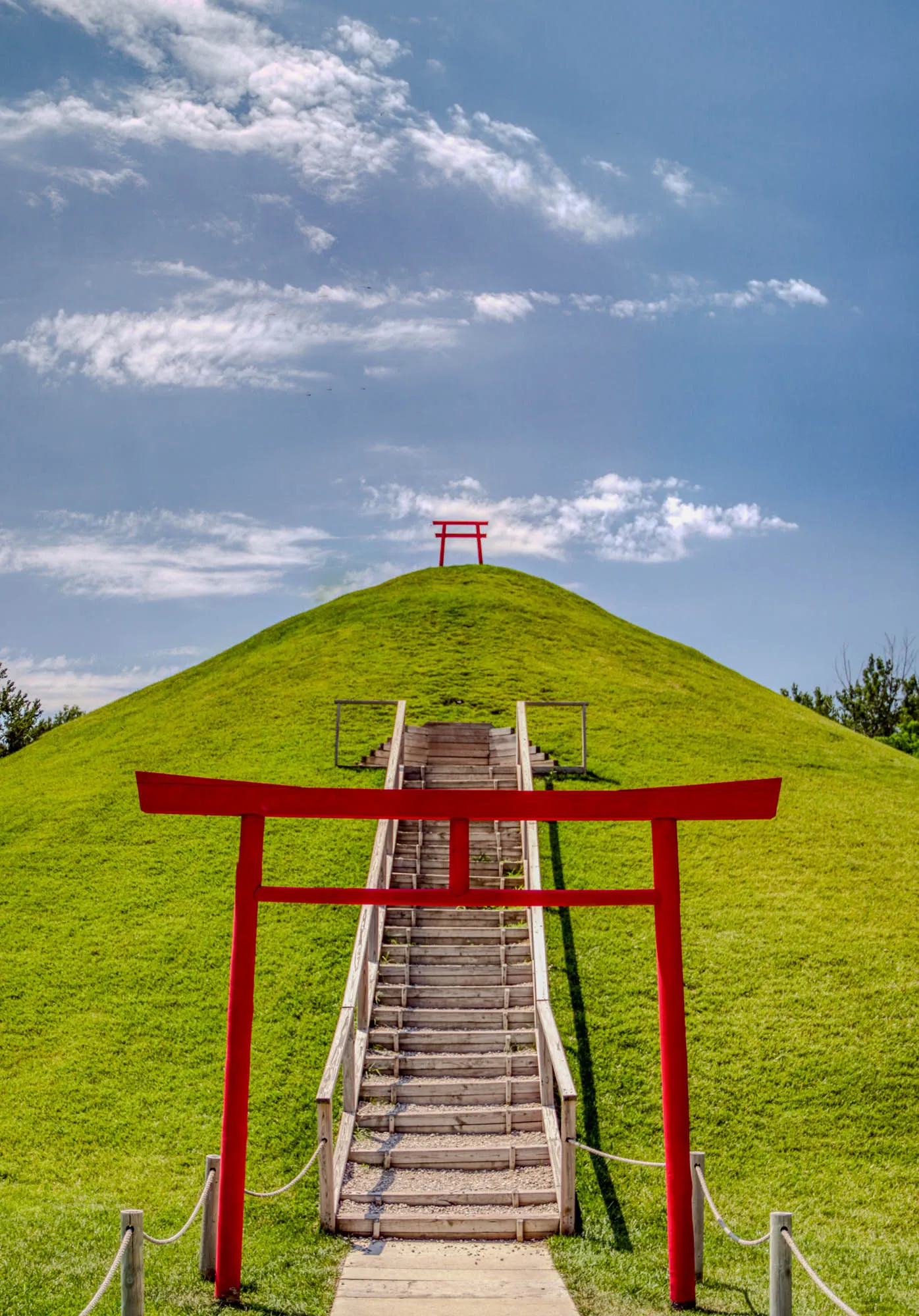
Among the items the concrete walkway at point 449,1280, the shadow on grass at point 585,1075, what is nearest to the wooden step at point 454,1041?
the shadow on grass at point 585,1075

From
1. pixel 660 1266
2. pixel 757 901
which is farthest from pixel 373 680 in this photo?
pixel 660 1266

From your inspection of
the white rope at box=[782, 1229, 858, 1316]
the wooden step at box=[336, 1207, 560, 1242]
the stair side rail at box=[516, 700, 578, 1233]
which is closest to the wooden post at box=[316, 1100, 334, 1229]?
the wooden step at box=[336, 1207, 560, 1242]

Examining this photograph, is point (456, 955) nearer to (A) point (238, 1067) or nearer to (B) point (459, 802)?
(A) point (238, 1067)

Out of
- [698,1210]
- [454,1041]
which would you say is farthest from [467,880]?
[454,1041]

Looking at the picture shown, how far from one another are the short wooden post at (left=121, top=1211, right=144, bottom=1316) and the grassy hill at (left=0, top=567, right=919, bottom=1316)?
1.41m

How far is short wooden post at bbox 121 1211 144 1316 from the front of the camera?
6.34 m

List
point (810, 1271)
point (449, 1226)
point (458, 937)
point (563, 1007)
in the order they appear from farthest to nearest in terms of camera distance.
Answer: point (563, 1007) < point (458, 937) < point (449, 1226) < point (810, 1271)

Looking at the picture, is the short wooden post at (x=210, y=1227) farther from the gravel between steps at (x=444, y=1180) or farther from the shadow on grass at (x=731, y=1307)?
the shadow on grass at (x=731, y=1307)

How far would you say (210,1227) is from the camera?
318 inches

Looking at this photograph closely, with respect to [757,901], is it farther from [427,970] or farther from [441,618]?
[441,618]

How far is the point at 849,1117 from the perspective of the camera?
40.0ft

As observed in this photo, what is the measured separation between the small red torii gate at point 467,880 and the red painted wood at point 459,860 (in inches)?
0.5

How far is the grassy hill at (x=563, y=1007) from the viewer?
30.0ft

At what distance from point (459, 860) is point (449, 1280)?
351 centimetres
